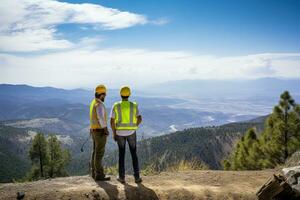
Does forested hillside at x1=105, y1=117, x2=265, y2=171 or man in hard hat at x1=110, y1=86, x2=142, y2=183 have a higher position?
man in hard hat at x1=110, y1=86, x2=142, y2=183

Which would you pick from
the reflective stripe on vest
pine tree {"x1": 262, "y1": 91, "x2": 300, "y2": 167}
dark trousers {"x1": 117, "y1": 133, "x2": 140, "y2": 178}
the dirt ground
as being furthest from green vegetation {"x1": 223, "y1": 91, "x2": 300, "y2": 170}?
the reflective stripe on vest

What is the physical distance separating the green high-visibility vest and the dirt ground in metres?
1.83

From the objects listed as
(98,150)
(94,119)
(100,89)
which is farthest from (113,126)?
(100,89)

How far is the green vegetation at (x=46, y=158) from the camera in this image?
4391 centimetres

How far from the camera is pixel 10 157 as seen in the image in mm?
170125

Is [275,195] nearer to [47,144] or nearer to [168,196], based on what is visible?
[168,196]

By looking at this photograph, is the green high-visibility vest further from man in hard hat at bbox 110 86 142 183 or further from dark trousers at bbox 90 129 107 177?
dark trousers at bbox 90 129 107 177

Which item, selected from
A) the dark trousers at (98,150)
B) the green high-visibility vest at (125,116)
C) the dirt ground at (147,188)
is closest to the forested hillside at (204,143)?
the dirt ground at (147,188)

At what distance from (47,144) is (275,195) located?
3898 cm

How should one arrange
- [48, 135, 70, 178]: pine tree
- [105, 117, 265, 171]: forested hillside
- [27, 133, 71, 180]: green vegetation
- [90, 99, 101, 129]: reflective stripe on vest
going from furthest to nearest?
[105, 117, 265, 171]: forested hillside
[48, 135, 70, 178]: pine tree
[27, 133, 71, 180]: green vegetation
[90, 99, 101, 129]: reflective stripe on vest

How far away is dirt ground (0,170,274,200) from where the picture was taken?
983 centimetres

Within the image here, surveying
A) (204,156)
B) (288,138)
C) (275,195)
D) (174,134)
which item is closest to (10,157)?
(174,134)

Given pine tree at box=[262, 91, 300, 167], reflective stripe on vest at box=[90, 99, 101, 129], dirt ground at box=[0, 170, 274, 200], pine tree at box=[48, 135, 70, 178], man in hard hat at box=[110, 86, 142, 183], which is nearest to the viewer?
dirt ground at box=[0, 170, 274, 200]

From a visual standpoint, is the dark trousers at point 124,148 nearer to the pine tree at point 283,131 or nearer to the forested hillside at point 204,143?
the pine tree at point 283,131
